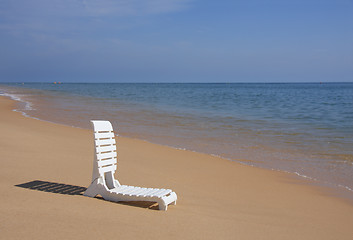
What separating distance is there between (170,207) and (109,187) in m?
1.06

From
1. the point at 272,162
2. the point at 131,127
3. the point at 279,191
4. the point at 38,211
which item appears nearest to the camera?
the point at 38,211

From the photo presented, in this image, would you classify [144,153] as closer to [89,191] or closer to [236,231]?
[89,191]

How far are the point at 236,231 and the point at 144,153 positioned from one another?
5.45 m

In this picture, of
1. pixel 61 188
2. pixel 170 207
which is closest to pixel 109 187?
pixel 61 188

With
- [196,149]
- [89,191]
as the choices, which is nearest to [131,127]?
[196,149]

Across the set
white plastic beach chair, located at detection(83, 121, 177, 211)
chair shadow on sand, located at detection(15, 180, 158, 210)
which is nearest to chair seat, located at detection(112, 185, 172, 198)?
white plastic beach chair, located at detection(83, 121, 177, 211)

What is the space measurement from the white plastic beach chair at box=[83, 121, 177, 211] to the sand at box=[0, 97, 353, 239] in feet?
0.48

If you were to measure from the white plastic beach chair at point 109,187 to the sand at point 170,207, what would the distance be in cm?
15

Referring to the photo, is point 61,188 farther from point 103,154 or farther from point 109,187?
point 103,154

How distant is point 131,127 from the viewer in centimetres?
A: 1588

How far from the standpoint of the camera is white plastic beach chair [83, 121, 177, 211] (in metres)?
5.11

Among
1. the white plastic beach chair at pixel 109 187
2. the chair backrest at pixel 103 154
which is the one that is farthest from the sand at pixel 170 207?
the chair backrest at pixel 103 154

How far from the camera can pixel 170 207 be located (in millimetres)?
5305

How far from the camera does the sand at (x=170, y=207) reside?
4.23 metres
